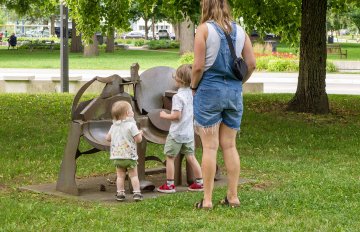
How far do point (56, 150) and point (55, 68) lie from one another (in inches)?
848

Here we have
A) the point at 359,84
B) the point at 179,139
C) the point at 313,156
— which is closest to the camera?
the point at 179,139

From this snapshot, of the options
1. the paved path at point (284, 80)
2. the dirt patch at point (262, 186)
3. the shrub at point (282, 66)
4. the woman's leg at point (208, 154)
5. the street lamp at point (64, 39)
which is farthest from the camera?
the shrub at point (282, 66)

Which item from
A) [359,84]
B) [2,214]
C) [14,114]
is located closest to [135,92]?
[2,214]

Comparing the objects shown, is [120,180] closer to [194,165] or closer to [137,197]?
[137,197]

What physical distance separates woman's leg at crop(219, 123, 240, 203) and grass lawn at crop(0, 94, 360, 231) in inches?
6.6

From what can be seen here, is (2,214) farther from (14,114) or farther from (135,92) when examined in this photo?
(14,114)

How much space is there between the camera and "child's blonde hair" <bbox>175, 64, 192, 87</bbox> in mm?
7918

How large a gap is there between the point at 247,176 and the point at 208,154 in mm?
2383

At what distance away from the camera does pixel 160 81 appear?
29.9 ft

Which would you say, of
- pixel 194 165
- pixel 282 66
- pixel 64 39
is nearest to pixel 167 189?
pixel 194 165

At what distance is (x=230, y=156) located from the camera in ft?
24.0

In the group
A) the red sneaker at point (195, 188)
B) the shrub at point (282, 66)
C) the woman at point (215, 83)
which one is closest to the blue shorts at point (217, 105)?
the woman at point (215, 83)

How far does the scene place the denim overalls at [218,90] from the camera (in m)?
7.08

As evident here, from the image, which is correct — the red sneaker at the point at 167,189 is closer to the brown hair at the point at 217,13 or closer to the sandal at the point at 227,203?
the sandal at the point at 227,203
